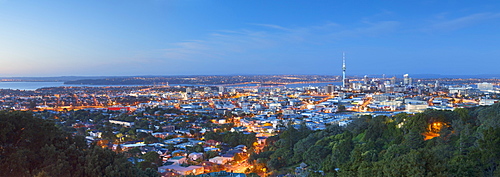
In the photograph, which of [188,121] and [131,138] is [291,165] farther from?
[188,121]

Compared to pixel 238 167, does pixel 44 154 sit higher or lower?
higher

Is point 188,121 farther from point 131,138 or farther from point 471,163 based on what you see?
point 471,163

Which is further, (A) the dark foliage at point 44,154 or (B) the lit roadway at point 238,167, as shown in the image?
(B) the lit roadway at point 238,167

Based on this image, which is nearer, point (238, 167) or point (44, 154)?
→ point (44, 154)

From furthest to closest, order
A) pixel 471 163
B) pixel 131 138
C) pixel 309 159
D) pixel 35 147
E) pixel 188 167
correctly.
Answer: pixel 131 138
pixel 188 167
pixel 309 159
pixel 471 163
pixel 35 147

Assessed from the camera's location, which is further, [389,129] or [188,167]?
[389,129]

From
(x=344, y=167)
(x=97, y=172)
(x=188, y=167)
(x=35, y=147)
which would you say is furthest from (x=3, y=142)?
(x=188, y=167)

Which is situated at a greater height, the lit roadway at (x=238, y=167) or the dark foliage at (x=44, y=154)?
the dark foliage at (x=44, y=154)

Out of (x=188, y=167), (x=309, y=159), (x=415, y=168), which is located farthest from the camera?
(x=188, y=167)

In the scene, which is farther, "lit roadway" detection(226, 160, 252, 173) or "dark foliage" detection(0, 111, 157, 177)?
"lit roadway" detection(226, 160, 252, 173)

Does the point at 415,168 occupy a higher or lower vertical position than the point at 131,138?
higher

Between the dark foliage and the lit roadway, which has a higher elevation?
the dark foliage
